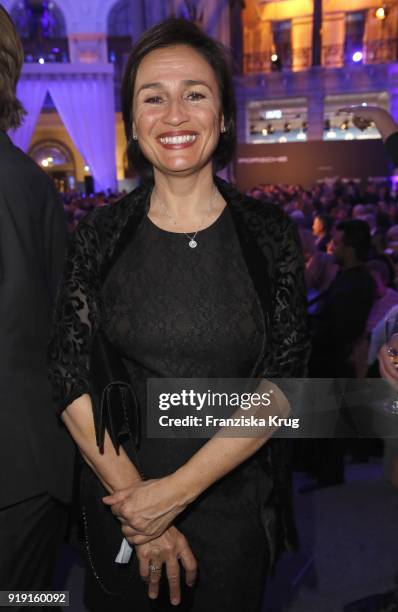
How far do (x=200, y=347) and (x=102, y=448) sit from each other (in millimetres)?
387

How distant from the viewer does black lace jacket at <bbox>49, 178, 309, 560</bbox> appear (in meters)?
1.50

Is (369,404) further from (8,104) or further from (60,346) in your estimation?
(8,104)

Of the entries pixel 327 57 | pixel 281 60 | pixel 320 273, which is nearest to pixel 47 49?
pixel 281 60

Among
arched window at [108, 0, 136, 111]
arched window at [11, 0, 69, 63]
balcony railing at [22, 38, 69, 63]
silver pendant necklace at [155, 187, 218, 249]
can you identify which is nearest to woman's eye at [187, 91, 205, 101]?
silver pendant necklace at [155, 187, 218, 249]

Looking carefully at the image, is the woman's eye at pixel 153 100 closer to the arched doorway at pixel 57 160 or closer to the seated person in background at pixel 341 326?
the seated person in background at pixel 341 326

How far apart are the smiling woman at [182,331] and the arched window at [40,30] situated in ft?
82.2

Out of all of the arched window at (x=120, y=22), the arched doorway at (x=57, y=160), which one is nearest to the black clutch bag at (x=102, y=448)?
the arched window at (x=120, y=22)

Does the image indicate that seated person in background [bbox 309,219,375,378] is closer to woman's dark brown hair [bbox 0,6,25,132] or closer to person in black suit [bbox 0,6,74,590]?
person in black suit [bbox 0,6,74,590]

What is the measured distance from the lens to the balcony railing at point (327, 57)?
1044 inches

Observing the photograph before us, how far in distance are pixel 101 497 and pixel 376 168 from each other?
667 inches

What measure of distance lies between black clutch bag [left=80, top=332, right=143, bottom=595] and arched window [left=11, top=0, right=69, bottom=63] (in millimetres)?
25341

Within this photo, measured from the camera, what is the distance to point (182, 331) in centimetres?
155

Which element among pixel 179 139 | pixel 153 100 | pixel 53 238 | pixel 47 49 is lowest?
pixel 53 238

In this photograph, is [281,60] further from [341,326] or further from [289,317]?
[289,317]
